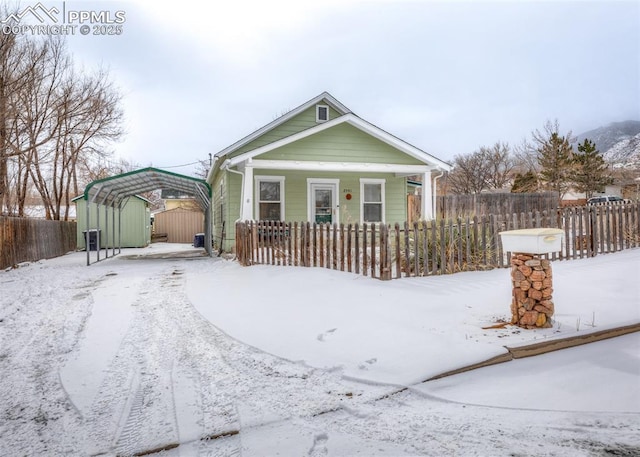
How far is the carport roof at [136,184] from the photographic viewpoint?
11391mm

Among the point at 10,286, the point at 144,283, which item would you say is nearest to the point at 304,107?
the point at 144,283

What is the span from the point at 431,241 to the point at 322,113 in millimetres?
8691

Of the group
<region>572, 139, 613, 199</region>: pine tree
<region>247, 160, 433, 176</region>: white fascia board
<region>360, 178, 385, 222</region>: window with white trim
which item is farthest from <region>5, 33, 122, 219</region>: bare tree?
<region>572, 139, 613, 199</region>: pine tree

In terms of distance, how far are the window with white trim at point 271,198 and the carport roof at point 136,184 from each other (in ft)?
6.79

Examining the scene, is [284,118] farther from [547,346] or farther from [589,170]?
[589,170]

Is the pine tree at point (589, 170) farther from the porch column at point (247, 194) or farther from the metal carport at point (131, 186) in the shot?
the metal carport at point (131, 186)

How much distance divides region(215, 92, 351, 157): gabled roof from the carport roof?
1602mm

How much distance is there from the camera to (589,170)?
27672mm

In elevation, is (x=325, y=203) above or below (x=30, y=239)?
above

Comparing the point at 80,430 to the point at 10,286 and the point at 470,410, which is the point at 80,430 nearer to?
the point at 470,410

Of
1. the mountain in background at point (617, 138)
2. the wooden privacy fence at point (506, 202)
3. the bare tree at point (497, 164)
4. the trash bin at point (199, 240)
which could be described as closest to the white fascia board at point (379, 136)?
the wooden privacy fence at point (506, 202)

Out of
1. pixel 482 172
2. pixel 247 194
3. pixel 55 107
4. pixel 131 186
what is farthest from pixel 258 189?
pixel 482 172

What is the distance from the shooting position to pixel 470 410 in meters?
2.65

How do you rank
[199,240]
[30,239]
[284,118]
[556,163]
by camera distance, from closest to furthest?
[30,239] → [284,118] → [199,240] → [556,163]
